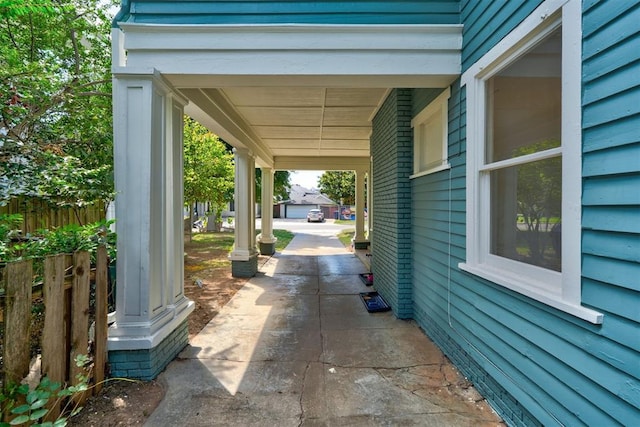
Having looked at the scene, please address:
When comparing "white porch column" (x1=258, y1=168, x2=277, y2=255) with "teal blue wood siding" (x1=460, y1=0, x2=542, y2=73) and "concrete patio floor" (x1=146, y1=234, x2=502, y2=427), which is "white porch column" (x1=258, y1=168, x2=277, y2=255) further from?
"teal blue wood siding" (x1=460, y1=0, x2=542, y2=73)

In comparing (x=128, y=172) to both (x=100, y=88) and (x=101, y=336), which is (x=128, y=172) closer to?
(x=101, y=336)

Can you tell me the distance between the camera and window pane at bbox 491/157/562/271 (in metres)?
1.99

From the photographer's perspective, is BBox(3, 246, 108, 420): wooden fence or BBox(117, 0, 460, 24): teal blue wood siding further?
BBox(117, 0, 460, 24): teal blue wood siding

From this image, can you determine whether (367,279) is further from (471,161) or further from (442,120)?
(471,161)

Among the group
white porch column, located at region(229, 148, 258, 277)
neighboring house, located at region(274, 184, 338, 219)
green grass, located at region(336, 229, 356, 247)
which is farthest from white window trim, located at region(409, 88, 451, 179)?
neighboring house, located at region(274, 184, 338, 219)

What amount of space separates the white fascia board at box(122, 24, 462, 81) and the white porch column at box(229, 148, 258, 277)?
3.89 metres

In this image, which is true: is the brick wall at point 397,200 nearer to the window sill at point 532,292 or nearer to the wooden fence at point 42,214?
the window sill at point 532,292

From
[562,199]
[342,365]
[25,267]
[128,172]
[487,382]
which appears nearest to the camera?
[562,199]

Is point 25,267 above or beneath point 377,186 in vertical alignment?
beneath

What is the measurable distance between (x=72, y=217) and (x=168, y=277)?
2169mm

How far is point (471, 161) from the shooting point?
9.07ft

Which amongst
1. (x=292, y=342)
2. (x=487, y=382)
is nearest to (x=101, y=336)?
(x=292, y=342)

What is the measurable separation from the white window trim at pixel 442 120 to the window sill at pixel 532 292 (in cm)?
108

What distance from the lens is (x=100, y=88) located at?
6203mm
